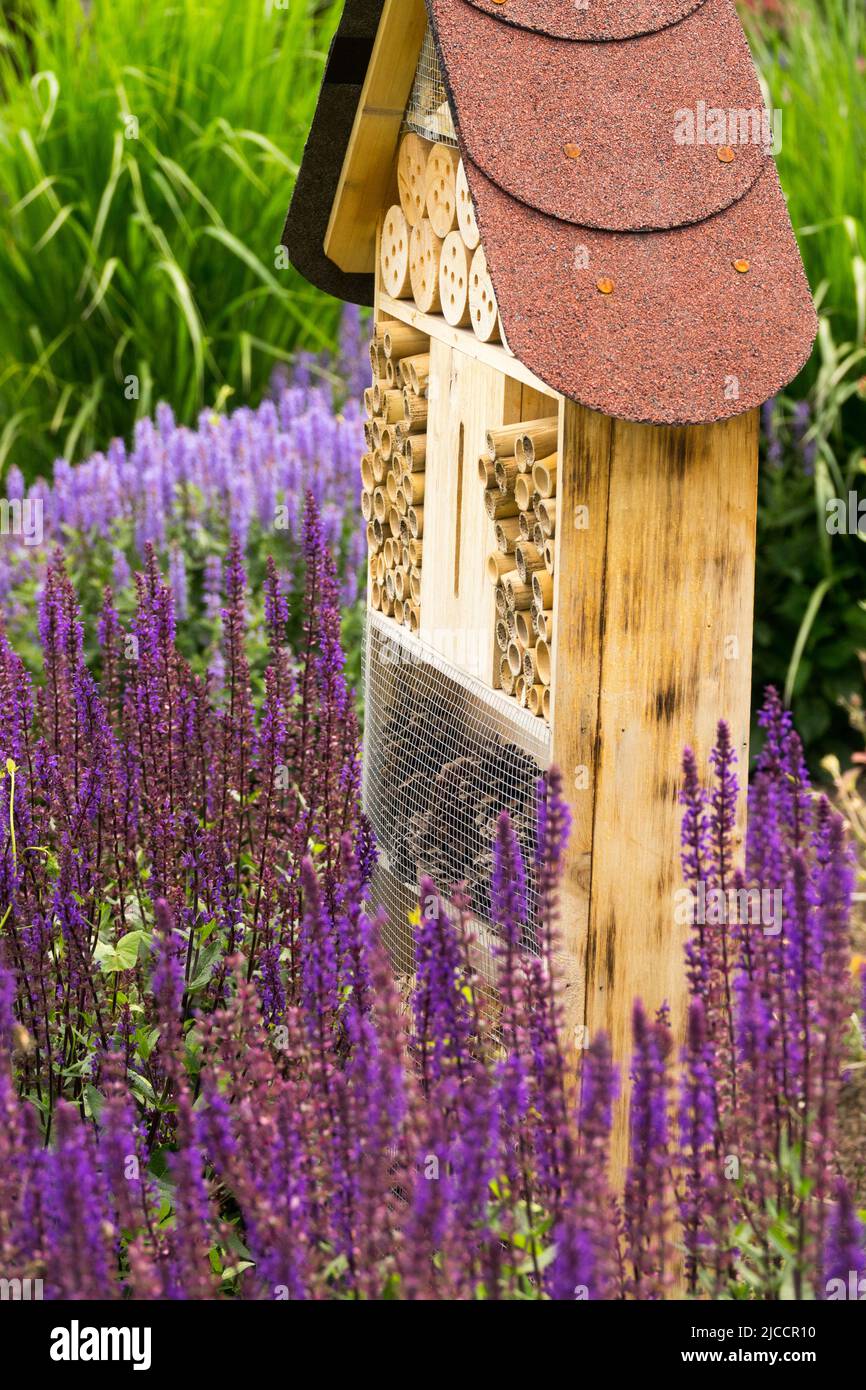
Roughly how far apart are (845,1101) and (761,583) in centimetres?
240

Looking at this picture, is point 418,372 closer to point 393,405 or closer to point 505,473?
point 393,405

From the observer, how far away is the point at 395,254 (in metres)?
3.34

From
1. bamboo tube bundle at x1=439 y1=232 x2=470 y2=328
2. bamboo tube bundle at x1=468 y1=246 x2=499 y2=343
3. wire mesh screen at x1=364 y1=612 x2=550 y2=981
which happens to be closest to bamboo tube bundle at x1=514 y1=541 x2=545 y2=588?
wire mesh screen at x1=364 y1=612 x2=550 y2=981

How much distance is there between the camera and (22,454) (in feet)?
22.2

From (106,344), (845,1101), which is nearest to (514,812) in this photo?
(845,1101)

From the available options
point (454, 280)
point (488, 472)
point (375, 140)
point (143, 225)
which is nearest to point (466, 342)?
point (454, 280)

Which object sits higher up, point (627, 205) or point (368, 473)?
point (368, 473)

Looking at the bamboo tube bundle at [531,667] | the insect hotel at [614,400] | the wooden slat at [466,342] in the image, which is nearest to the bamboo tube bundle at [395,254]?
the wooden slat at [466,342]

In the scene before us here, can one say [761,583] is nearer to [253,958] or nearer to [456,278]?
[456,278]

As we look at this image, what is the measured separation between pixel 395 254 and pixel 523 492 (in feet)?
2.80

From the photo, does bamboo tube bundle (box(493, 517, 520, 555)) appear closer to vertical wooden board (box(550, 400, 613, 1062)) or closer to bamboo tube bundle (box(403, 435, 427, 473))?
vertical wooden board (box(550, 400, 613, 1062))

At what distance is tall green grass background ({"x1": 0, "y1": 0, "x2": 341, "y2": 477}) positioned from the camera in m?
6.50
